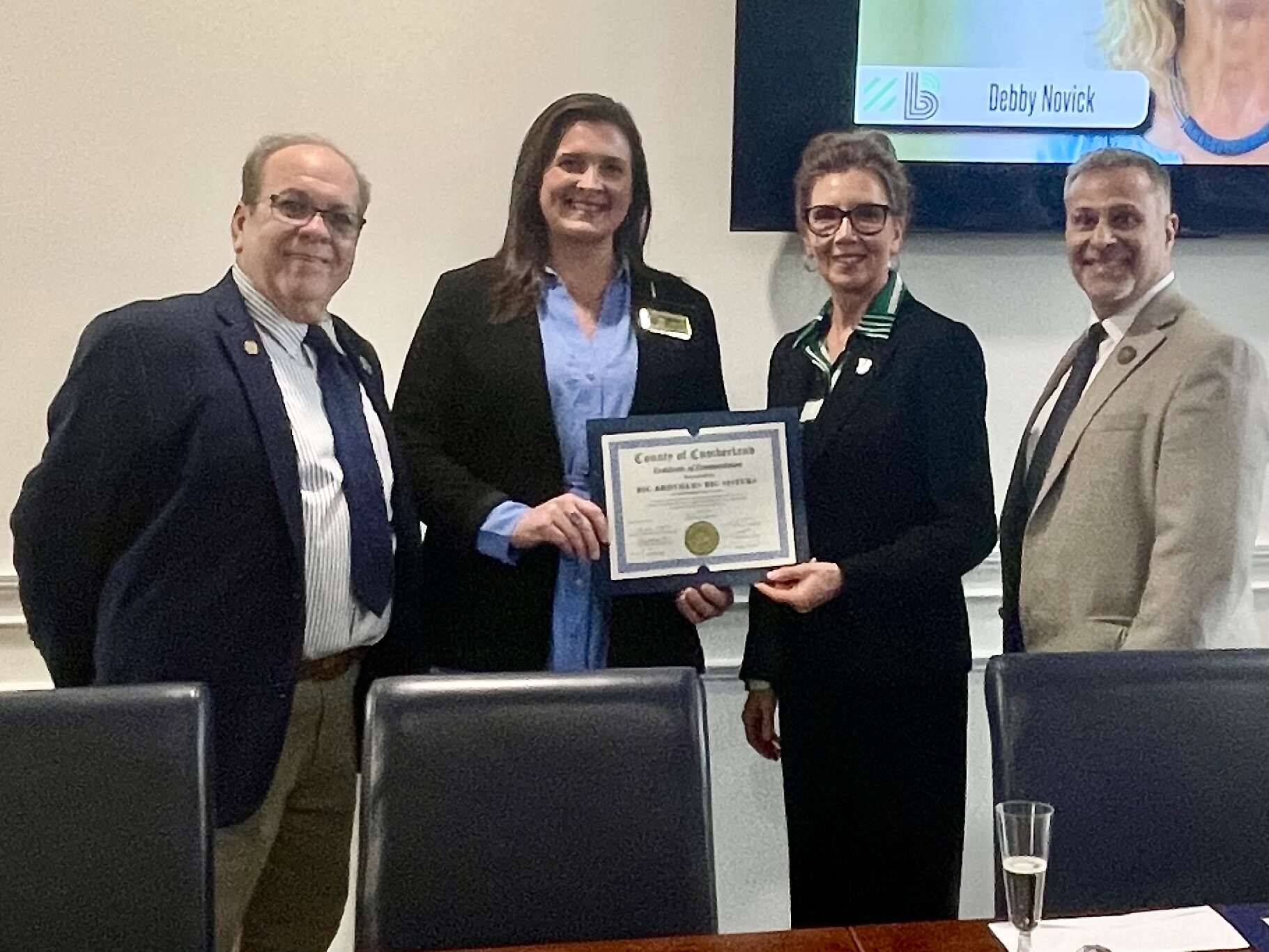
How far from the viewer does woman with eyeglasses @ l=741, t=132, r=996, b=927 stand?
7.40ft

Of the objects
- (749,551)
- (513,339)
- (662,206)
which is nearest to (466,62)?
(662,206)

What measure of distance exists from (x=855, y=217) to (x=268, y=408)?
1.09m

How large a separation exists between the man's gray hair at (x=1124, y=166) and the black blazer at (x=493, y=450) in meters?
0.85

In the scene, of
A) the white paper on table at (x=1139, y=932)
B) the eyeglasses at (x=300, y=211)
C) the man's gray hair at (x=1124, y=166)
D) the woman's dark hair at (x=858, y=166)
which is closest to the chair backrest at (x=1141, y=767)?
the white paper on table at (x=1139, y=932)

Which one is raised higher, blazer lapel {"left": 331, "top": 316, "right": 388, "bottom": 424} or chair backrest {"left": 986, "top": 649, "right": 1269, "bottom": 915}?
blazer lapel {"left": 331, "top": 316, "right": 388, "bottom": 424}

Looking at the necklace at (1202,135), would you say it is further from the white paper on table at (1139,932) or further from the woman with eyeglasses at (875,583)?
the white paper on table at (1139,932)

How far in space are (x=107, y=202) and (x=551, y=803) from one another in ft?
5.30

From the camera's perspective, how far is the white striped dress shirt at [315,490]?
195 cm

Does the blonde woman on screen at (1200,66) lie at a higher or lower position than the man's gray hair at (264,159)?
higher

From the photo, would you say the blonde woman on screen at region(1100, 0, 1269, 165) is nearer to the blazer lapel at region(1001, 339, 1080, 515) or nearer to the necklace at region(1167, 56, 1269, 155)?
the necklace at region(1167, 56, 1269, 155)

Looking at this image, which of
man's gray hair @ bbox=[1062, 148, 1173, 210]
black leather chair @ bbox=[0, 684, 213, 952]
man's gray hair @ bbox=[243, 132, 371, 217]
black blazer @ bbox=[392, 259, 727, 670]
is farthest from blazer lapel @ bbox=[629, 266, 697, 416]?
black leather chair @ bbox=[0, 684, 213, 952]

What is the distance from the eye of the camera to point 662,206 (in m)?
2.67

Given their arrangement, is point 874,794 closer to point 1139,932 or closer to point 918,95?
point 1139,932

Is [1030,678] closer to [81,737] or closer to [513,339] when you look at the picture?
[513,339]
